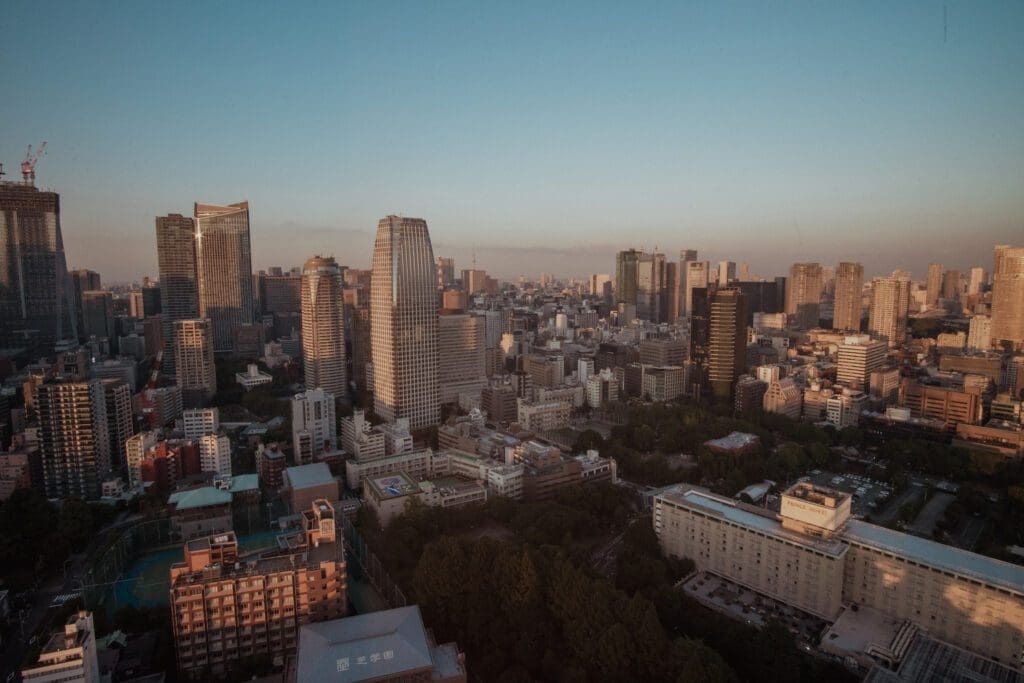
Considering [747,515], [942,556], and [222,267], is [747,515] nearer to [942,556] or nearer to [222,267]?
[942,556]

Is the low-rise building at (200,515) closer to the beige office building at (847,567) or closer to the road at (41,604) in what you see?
the road at (41,604)

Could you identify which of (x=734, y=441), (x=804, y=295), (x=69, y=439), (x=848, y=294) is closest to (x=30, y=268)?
(x=69, y=439)

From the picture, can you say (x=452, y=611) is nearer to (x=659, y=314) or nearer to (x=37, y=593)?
(x=37, y=593)

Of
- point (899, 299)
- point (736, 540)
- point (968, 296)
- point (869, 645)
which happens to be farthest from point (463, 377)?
point (968, 296)

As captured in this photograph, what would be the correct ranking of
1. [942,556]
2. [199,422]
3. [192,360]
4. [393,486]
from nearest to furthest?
[942,556]
[393,486]
[199,422]
[192,360]

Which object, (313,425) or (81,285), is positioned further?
(81,285)

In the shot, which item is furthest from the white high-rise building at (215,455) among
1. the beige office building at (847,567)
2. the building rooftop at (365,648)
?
the beige office building at (847,567)

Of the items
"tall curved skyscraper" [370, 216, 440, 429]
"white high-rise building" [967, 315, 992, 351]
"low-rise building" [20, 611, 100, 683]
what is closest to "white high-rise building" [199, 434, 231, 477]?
"tall curved skyscraper" [370, 216, 440, 429]

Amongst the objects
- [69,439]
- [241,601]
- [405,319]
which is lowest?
[241,601]
